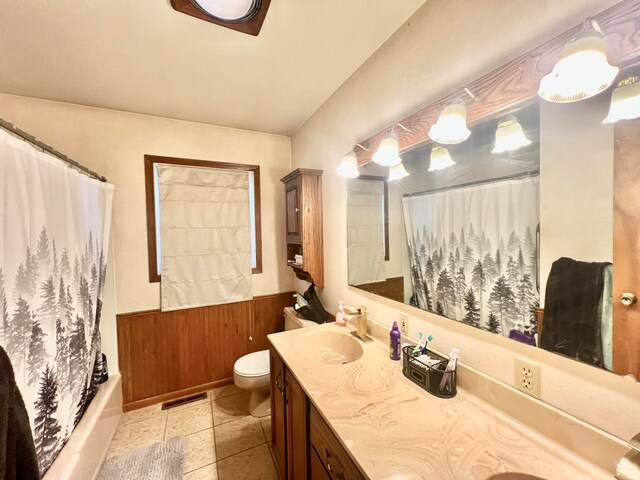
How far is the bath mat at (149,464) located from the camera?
1535mm

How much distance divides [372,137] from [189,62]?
3.82ft

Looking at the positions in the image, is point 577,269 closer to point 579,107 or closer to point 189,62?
point 579,107

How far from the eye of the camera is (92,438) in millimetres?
1485

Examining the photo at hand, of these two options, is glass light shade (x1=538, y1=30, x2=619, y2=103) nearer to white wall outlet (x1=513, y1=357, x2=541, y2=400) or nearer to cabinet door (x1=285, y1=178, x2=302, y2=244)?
white wall outlet (x1=513, y1=357, x2=541, y2=400)

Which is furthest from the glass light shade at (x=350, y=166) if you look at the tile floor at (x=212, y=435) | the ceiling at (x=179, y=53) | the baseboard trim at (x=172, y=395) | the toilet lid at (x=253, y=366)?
the baseboard trim at (x=172, y=395)

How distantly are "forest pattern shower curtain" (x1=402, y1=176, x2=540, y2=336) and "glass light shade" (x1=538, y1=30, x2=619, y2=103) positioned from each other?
0.78 ft

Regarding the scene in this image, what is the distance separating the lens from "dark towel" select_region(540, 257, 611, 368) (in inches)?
26.5

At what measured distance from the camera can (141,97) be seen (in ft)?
6.11

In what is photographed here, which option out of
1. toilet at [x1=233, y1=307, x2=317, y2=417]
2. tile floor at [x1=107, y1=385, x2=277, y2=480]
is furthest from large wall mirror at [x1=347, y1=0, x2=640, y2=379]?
tile floor at [x1=107, y1=385, x2=277, y2=480]

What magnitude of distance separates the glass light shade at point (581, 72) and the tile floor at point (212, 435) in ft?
7.22

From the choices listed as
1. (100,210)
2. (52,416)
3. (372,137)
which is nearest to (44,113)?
(100,210)

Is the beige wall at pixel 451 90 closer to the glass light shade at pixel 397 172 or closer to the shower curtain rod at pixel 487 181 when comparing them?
the glass light shade at pixel 397 172

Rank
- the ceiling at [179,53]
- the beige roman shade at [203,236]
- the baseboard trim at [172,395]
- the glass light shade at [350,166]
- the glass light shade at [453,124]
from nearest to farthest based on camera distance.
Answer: the glass light shade at [453,124] → the ceiling at [179,53] → the glass light shade at [350,166] → the baseboard trim at [172,395] → the beige roman shade at [203,236]

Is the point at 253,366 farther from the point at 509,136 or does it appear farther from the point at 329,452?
the point at 509,136
